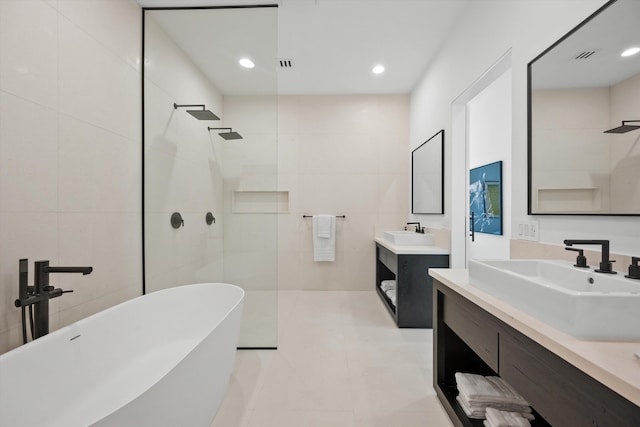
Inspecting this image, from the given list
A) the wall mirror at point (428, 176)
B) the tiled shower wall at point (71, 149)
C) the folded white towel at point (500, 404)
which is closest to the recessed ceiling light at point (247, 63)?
the tiled shower wall at point (71, 149)

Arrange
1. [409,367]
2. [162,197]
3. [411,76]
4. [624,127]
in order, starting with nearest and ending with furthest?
[624,127] → [409,367] → [162,197] → [411,76]

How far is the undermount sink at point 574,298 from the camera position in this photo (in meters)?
0.75

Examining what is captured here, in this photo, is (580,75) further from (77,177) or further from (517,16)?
(77,177)

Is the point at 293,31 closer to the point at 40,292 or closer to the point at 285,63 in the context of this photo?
the point at 285,63

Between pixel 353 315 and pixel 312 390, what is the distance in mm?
1340

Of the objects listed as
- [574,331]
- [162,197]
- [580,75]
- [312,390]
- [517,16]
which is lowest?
[312,390]

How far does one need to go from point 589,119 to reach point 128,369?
2.63 m

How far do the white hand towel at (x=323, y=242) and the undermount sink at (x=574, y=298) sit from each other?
256cm

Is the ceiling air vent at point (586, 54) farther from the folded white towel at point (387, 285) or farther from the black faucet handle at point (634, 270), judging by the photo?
the folded white towel at point (387, 285)

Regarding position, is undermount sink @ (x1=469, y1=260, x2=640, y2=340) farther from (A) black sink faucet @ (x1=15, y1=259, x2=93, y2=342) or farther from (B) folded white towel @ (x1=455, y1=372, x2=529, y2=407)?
(A) black sink faucet @ (x1=15, y1=259, x2=93, y2=342)

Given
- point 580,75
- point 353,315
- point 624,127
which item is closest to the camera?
point 624,127

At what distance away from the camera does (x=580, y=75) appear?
4.24 ft

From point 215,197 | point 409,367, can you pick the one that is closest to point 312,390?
point 409,367

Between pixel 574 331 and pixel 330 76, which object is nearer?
pixel 574 331
